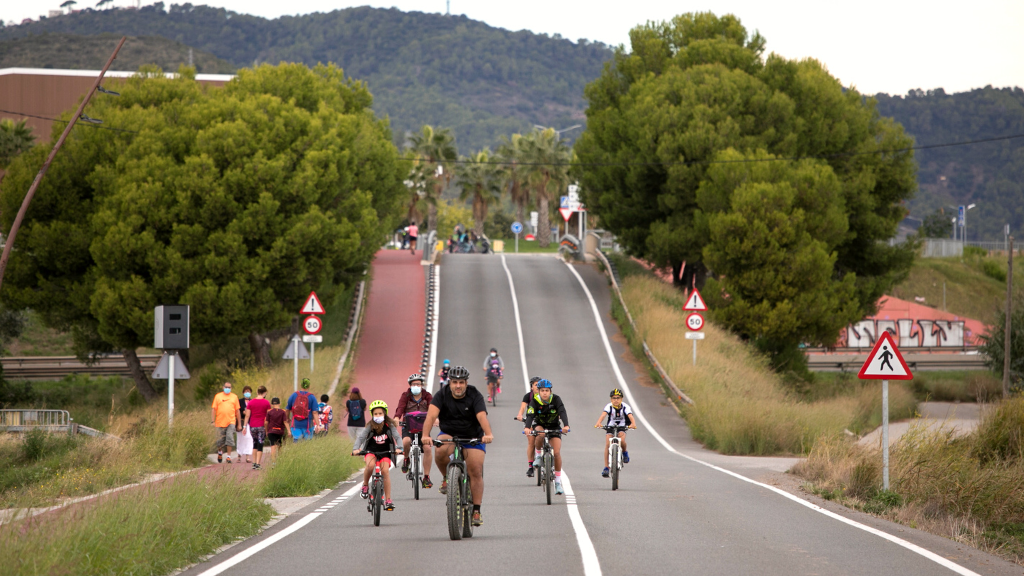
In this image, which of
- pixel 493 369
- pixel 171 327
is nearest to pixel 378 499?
pixel 171 327

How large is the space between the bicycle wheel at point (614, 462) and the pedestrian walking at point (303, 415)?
7.64 m

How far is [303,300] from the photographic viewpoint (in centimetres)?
3553

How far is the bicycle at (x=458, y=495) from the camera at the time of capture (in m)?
9.91

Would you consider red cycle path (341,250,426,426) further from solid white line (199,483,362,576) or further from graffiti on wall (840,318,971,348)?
graffiti on wall (840,318,971,348)

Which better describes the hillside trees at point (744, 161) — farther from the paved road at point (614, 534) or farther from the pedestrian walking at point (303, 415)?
the pedestrian walking at point (303, 415)

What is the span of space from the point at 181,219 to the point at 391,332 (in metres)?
11.9

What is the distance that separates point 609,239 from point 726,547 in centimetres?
9466

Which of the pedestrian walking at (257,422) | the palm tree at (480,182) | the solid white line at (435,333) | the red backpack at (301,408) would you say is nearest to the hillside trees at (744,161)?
the solid white line at (435,333)

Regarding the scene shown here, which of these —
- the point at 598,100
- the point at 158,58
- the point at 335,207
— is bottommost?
the point at 335,207

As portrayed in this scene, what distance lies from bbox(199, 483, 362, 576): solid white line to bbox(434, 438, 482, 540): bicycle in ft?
6.12

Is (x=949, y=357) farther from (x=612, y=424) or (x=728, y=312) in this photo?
(x=612, y=424)

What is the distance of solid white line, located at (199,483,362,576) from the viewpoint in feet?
28.0

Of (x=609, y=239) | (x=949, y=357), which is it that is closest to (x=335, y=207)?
(x=949, y=357)

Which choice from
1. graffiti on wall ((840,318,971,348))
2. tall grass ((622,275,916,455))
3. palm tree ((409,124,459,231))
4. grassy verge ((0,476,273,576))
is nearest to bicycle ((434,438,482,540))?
grassy verge ((0,476,273,576))
